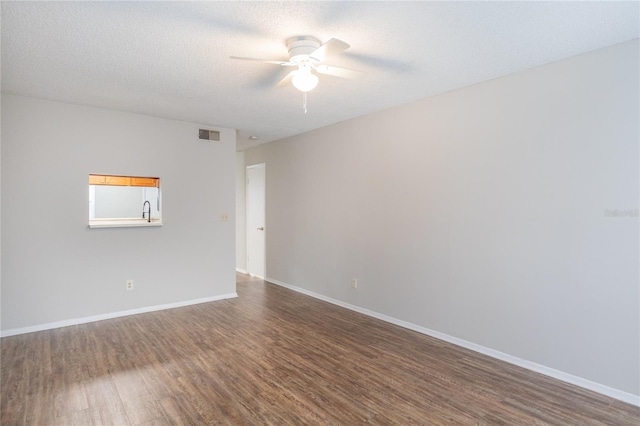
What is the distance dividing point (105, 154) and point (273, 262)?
9.99 ft

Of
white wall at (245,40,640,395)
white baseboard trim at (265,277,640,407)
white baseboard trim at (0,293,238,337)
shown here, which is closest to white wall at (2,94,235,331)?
white baseboard trim at (0,293,238,337)

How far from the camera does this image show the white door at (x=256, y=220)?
6371mm

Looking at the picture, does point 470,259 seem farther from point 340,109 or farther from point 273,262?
point 273,262

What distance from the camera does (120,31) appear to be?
7.54 ft

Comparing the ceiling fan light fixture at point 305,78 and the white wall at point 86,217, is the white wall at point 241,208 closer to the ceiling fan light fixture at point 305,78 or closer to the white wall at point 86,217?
the white wall at point 86,217

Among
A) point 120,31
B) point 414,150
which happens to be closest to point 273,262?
point 414,150

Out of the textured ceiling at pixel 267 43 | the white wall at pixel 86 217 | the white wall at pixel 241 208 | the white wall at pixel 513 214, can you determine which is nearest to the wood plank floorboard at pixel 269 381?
the white wall at pixel 513 214

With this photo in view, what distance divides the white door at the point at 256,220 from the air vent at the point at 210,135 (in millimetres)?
1436

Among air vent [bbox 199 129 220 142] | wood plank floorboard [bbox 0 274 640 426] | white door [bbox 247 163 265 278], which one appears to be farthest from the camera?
white door [bbox 247 163 265 278]

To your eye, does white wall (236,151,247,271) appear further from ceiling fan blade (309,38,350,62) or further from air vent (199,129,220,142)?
ceiling fan blade (309,38,350,62)

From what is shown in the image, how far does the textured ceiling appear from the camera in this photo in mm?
2055

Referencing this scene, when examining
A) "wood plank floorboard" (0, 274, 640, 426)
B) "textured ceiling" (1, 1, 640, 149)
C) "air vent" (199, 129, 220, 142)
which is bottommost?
"wood plank floorboard" (0, 274, 640, 426)

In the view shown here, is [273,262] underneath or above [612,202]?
underneath

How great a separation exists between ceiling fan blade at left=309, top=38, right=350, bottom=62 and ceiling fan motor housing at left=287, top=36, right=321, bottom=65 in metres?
0.05
